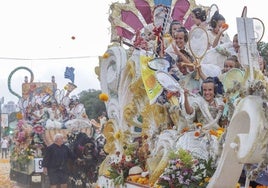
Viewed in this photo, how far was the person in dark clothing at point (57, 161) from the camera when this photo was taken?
37.4ft

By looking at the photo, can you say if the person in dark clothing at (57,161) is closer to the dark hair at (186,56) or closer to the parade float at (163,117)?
the parade float at (163,117)

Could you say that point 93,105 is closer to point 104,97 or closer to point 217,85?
point 104,97

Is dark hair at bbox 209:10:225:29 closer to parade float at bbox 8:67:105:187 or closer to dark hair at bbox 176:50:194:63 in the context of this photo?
dark hair at bbox 176:50:194:63

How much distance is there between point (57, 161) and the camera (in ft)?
37.4

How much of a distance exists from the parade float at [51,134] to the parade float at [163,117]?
2.03m

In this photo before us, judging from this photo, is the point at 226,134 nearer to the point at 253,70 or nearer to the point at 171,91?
the point at 253,70

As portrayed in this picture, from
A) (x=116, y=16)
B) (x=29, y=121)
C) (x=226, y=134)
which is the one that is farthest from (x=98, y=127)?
(x=226, y=134)

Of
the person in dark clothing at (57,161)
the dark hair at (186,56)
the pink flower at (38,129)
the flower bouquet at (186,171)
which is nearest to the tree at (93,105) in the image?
the pink flower at (38,129)

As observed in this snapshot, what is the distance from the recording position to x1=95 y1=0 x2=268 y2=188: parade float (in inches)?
173

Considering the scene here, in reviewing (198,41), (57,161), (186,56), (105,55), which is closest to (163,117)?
(186,56)

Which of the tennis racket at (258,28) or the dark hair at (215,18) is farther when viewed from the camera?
the dark hair at (215,18)

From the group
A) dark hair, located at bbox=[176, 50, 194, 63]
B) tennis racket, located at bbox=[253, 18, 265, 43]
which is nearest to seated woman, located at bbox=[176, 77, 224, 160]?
dark hair, located at bbox=[176, 50, 194, 63]

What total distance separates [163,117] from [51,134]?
8.11 metres

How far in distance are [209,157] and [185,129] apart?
0.89m
